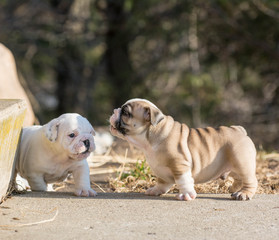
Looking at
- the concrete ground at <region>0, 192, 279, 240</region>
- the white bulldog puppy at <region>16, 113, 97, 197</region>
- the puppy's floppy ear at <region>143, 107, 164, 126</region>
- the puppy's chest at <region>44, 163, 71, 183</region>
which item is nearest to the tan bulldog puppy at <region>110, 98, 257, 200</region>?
the puppy's floppy ear at <region>143, 107, 164, 126</region>

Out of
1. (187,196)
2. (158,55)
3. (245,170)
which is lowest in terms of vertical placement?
(158,55)

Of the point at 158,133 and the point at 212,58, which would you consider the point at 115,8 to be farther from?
the point at 158,133

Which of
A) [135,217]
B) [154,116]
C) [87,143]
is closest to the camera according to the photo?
[135,217]

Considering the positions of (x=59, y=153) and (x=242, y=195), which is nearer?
(x=242, y=195)

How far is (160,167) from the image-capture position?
388cm

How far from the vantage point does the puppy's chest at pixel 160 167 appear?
3852 millimetres

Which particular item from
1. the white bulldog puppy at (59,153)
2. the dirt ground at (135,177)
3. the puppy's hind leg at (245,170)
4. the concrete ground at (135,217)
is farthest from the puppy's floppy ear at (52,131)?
the puppy's hind leg at (245,170)

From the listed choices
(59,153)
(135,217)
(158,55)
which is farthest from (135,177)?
(158,55)

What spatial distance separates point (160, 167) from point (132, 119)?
0.42 meters

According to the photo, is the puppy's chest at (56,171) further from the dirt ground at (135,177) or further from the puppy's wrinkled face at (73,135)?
the dirt ground at (135,177)

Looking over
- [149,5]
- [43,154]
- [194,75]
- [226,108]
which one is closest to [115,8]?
[149,5]

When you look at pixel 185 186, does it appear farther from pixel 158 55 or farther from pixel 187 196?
pixel 158 55

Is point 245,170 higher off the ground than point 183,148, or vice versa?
point 183,148

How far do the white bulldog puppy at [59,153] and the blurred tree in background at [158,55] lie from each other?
654 cm
